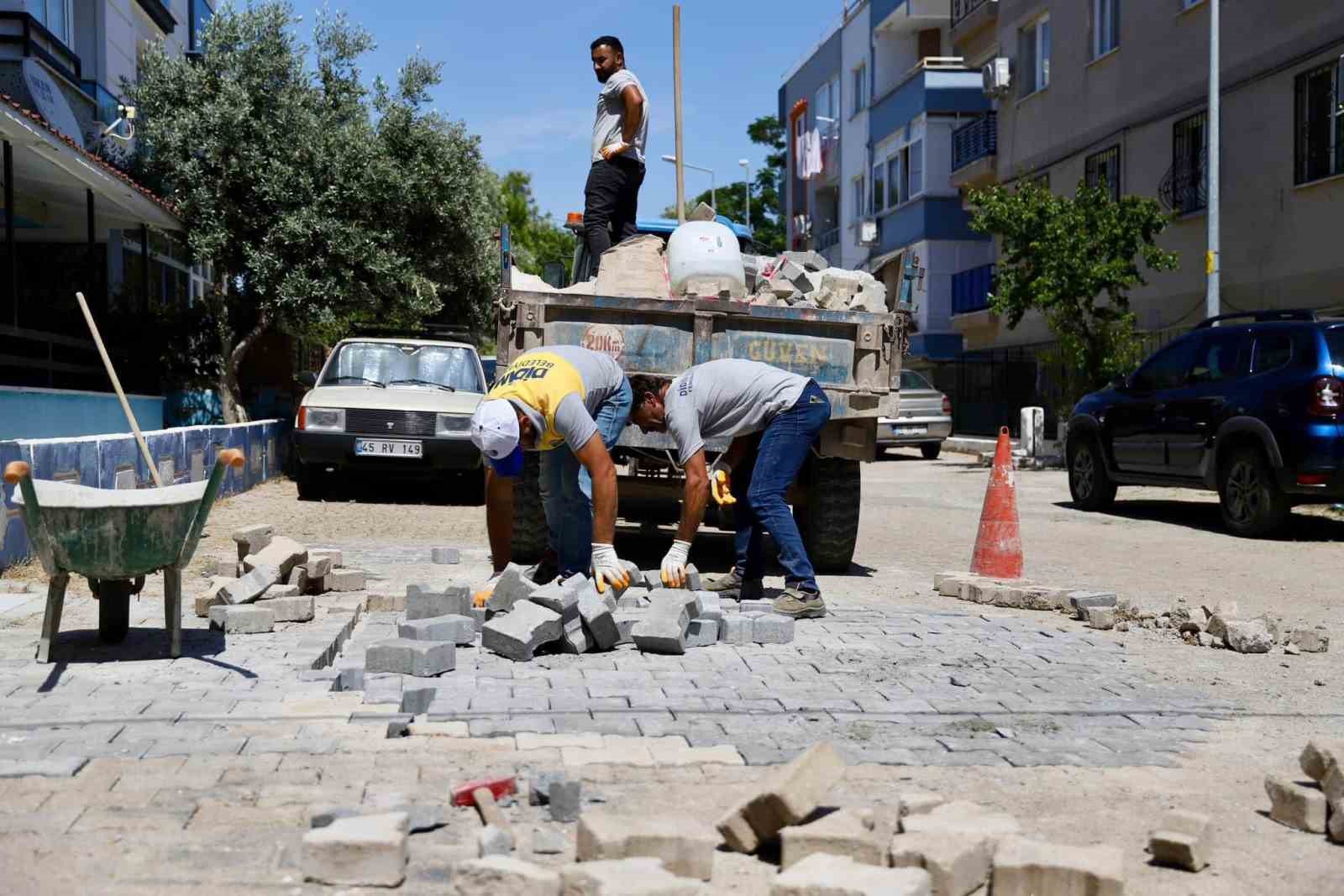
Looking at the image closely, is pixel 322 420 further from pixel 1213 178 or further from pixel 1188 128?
pixel 1188 128

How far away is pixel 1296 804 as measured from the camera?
3.72 metres

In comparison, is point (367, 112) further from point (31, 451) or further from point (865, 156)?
point (865, 156)

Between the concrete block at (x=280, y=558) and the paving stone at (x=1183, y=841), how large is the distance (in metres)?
4.99

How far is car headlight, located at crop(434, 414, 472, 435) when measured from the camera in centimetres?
1401

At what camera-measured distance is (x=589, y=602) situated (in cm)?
608

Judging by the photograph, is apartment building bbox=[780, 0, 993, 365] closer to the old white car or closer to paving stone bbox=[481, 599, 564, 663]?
the old white car

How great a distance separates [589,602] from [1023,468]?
17245 mm

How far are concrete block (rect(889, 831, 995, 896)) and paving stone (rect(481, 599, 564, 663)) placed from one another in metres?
2.87

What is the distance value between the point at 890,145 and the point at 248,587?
111 feet

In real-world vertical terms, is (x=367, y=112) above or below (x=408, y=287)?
above

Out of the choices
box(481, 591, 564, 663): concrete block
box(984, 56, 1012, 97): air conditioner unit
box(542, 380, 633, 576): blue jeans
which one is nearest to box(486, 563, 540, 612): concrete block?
box(481, 591, 564, 663): concrete block

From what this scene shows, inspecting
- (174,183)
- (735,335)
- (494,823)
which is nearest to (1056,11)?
(174,183)

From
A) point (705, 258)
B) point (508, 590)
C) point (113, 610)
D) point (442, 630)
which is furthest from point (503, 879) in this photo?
point (705, 258)

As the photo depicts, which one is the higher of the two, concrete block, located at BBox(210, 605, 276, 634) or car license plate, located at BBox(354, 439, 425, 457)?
car license plate, located at BBox(354, 439, 425, 457)
